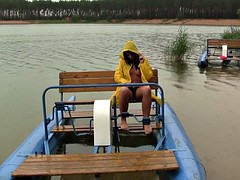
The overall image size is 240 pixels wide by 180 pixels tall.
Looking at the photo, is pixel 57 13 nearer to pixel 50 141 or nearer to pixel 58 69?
pixel 58 69

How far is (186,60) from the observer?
15.4 meters

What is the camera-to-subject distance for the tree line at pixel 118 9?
81750 millimetres

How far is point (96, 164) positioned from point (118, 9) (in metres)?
89.6

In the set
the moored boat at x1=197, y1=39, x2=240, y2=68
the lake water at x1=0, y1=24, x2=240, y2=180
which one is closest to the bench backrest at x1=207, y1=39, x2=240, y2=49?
the moored boat at x1=197, y1=39, x2=240, y2=68

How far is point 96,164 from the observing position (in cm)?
374

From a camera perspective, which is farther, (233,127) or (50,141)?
(233,127)

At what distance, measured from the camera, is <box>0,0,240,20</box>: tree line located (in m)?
81.8

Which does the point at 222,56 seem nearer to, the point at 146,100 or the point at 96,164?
the point at 146,100

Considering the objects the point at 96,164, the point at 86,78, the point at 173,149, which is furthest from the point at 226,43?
the point at 96,164

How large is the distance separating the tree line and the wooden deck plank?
7716cm

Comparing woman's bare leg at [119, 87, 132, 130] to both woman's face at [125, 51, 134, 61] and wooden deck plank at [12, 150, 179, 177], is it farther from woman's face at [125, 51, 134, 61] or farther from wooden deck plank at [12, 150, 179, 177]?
wooden deck plank at [12, 150, 179, 177]

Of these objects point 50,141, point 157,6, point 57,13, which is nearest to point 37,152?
point 50,141

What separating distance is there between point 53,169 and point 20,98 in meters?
5.66

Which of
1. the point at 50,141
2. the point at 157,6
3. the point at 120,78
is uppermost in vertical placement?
the point at 157,6
